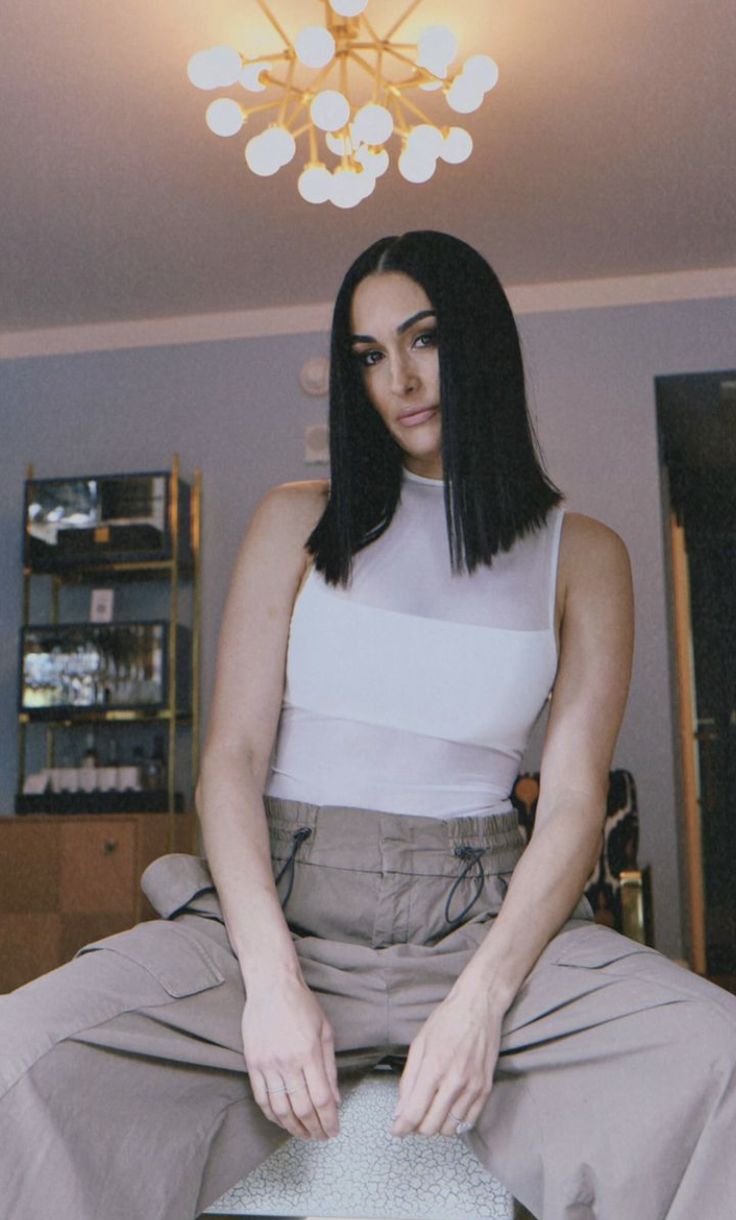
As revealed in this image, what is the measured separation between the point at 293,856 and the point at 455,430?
0.53 metres

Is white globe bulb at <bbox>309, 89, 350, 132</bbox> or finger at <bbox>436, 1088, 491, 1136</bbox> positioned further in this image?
white globe bulb at <bbox>309, 89, 350, 132</bbox>

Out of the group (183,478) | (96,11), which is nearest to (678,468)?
(183,478)

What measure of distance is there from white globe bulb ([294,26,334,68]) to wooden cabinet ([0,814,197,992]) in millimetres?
2641

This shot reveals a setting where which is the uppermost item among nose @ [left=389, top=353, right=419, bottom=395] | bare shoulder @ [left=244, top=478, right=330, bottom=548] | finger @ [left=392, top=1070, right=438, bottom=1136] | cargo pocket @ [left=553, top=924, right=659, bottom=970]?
nose @ [left=389, top=353, right=419, bottom=395]

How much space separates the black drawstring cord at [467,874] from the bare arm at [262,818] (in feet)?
0.59

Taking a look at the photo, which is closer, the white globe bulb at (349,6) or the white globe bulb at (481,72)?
the white globe bulb at (349,6)

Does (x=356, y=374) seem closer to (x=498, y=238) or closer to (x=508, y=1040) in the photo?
(x=508, y=1040)

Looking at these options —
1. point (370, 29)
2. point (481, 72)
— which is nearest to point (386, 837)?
point (481, 72)

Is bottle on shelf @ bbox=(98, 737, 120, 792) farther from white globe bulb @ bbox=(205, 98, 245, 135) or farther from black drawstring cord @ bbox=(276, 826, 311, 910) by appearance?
black drawstring cord @ bbox=(276, 826, 311, 910)

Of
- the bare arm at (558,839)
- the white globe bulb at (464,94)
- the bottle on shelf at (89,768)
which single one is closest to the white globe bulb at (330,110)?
the white globe bulb at (464,94)

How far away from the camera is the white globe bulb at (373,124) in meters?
2.70

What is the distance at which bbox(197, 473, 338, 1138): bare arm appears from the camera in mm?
1025

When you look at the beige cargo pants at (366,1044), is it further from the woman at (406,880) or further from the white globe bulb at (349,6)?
the white globe bulb at (349,6)

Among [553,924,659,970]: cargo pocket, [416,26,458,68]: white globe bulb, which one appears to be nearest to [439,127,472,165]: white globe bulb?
[416,26,458,68]: white globe bulb
